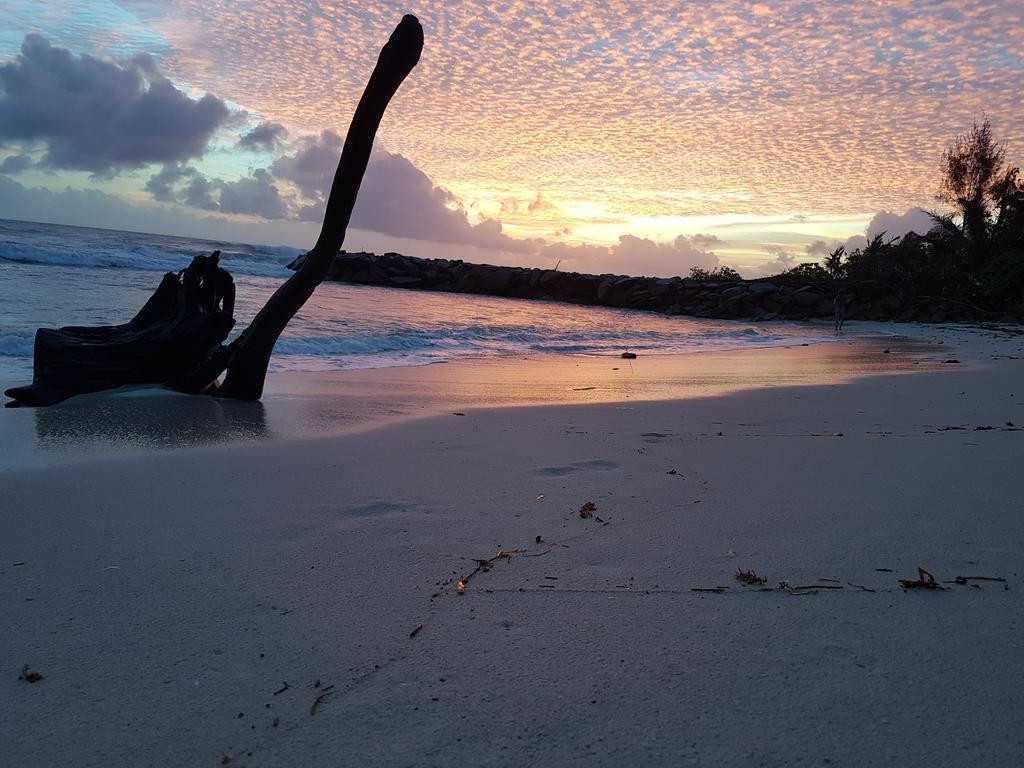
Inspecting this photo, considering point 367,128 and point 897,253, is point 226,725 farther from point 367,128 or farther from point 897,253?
point 897,253

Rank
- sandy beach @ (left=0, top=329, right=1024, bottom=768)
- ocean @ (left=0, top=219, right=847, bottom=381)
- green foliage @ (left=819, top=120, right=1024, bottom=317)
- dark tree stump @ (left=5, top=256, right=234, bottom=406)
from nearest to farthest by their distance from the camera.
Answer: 1. sandy beach @ (left=0, top=329, right=1024, bottom=768)
2. dark tree stump @ (left=5, top=256, right=234, bottom=406)
3. ocean @ (left=0, top=219, right=847, bottom=381)
4. green foliage @ (left=819, top=120, right=1024, bottom=317)

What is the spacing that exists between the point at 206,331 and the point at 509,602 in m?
5.37

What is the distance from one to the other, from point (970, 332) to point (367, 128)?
2054 cm

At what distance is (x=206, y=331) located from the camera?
6.56 metres

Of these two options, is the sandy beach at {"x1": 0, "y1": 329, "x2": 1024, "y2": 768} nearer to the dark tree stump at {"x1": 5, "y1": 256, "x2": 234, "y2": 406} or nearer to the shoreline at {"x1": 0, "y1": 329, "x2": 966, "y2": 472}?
the shoreline at {"x1": 0, "y1": 329, "x2": 966, "y2": 472}

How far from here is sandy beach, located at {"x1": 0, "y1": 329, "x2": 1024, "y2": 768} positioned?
1481 millimetres

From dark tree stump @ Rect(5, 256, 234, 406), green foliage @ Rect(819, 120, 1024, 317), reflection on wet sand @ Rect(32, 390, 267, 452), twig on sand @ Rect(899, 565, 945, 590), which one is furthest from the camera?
green foliage @ Rect(819, 120, 1024, 317)

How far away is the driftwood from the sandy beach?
1.61m

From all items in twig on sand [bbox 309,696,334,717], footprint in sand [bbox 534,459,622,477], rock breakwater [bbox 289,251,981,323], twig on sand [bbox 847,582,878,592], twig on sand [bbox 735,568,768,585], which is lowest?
twig on sand [bbox 309,696,334,717]

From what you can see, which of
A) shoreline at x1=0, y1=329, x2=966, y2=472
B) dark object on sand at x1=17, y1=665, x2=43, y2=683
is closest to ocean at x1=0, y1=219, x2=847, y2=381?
shoreline at x1=0, y1=329, x2=966, y2=472

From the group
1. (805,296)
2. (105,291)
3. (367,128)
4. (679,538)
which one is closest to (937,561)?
(679,538)

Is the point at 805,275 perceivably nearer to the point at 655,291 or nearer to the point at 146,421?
the point at 655,291

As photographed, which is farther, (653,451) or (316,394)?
(316,394)

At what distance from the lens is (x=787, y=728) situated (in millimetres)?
1477
